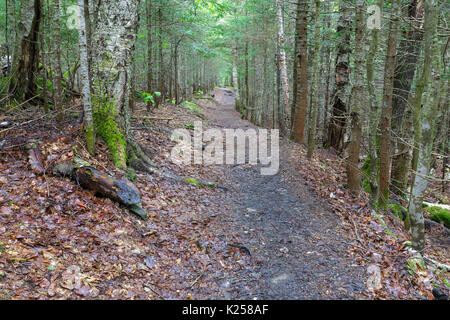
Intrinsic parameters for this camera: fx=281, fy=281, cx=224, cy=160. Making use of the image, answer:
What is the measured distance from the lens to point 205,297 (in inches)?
149

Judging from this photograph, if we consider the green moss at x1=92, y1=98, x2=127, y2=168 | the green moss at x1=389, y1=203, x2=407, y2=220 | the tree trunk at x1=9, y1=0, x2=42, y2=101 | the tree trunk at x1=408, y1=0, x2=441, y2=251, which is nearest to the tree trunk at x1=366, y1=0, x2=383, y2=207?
the green moss at x1=389, y1=203, x2=407, y2=220

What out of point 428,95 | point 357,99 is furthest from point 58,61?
point 428,95

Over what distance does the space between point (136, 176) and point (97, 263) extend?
2560 millimetres

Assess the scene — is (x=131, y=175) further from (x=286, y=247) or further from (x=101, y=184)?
(x=286, y=247)

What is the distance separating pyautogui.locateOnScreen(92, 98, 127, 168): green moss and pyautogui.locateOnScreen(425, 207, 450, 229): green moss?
10.1m

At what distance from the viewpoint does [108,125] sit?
5.94 meters

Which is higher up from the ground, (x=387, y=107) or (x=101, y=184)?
(x=387, y=107)

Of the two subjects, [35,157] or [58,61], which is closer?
[35,157]

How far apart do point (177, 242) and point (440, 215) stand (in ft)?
30.8

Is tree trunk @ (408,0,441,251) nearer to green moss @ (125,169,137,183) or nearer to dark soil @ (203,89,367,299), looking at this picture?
dark soil @ (203,89,367,299)

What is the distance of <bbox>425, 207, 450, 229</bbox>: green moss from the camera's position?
934 cm
